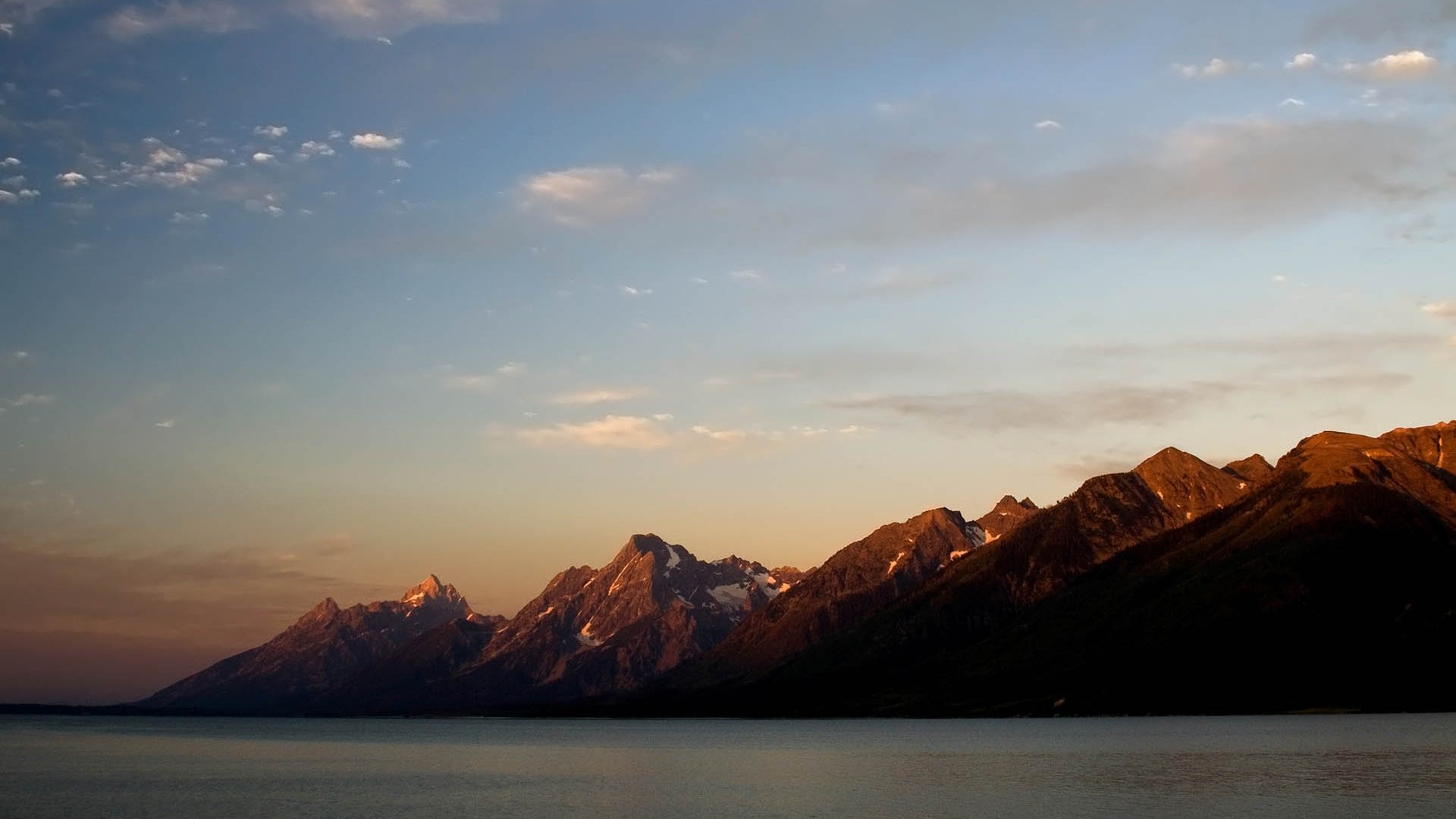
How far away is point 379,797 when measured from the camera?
14100 cm

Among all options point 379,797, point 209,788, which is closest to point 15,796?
point 209,788

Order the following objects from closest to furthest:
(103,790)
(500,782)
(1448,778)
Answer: (1448,778) < (103,790) < (500,782)

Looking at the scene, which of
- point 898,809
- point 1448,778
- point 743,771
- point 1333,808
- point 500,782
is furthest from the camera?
point 743,771

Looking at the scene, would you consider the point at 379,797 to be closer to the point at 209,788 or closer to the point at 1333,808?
the point at 209,788

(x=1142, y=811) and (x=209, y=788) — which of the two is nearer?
(x=1142, y=811)

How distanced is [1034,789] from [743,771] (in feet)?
176

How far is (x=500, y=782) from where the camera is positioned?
165250mm

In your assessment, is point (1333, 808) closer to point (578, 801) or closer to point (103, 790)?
point (578, 801)

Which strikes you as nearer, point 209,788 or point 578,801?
point 578,801

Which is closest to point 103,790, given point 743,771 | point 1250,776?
point 743,771

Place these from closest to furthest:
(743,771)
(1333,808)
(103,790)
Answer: (1333,808)
(103,790)
(743,771)

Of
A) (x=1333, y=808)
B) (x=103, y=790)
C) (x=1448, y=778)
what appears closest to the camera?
(x=1333, y=808)

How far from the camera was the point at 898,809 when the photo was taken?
11675 cm

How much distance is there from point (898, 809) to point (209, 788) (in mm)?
84715
